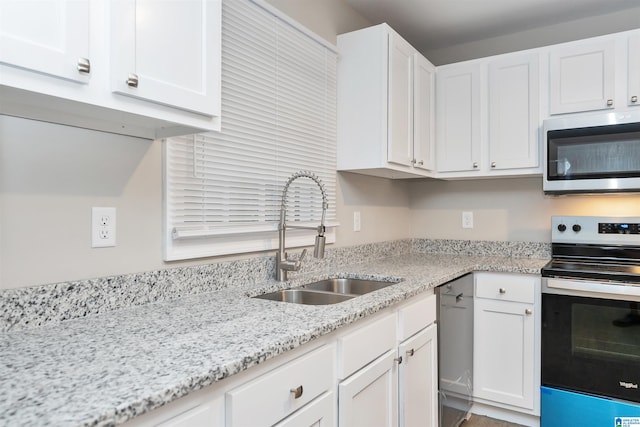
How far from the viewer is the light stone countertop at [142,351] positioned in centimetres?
69

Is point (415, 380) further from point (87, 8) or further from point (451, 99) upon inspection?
point (451, 99)

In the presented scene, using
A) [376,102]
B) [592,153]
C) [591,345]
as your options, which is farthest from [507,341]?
[376,102]

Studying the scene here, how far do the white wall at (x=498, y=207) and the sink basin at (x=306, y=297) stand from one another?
1763mm

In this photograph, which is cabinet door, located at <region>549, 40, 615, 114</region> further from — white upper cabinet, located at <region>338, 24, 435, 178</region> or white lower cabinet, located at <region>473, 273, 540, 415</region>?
white lower cabinet, located at <region>473, 273, 540, 415</region>

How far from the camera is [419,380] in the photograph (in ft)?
6.05

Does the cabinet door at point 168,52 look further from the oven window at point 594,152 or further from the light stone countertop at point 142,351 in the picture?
the oven window at point 594,152

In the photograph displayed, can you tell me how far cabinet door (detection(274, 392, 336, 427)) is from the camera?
3.58 ft

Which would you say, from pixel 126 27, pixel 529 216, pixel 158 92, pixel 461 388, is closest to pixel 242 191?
pixel 158 92

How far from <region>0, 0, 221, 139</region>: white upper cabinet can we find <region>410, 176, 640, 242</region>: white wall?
2.38m

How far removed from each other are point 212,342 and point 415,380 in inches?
44.3

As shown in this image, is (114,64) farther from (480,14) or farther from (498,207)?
(498,207)

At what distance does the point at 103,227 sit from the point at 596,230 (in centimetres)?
265

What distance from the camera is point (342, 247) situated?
8.05 feet

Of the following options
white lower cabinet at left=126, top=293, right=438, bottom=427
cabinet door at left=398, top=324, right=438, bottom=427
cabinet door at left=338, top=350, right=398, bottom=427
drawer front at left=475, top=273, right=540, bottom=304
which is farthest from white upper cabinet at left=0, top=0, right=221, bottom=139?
drawer front at left=475, top=273, right=540, bottom=304
